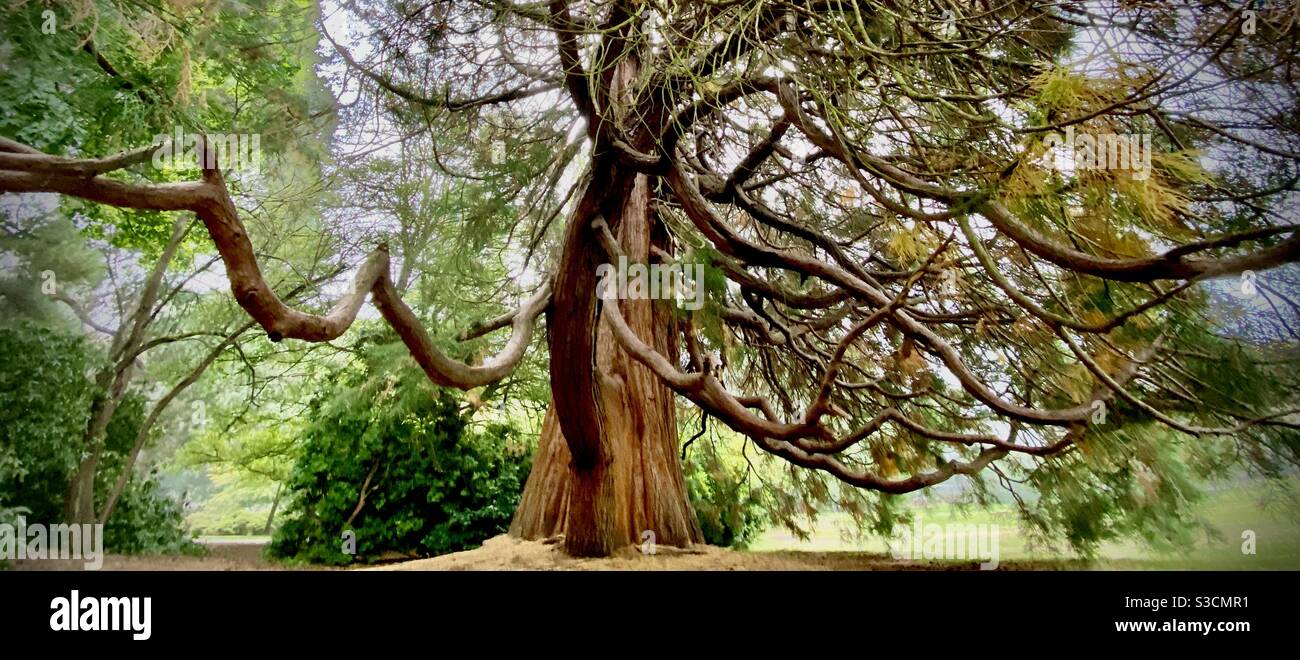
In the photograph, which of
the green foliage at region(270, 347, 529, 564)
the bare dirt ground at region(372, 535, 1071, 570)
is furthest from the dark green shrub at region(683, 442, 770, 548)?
the green foliage at region(270, 347, 529, 564)

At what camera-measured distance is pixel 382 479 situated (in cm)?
358

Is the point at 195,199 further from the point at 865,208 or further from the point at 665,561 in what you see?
the point at 865,208

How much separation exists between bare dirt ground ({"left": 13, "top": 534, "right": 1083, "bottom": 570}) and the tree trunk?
0.42ft

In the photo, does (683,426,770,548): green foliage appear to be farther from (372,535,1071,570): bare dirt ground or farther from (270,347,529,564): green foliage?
(270,347,529,564): green foliage

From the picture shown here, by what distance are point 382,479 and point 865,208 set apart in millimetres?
2816

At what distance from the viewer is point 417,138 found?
256 cm

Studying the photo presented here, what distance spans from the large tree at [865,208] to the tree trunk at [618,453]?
0.05 feet

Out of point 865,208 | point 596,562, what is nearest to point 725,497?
point 596,562

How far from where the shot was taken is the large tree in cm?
127
